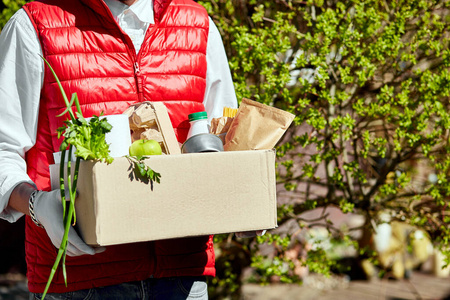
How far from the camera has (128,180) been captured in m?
1.33

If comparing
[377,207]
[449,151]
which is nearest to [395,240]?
[377,207]

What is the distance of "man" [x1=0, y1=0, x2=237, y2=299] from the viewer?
156cm

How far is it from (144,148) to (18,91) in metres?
0.48

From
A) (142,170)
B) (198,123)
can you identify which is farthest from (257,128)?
(142,170)

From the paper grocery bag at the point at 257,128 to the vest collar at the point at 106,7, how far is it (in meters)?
0.45

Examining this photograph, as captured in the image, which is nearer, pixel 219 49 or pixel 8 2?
pixel 219 49

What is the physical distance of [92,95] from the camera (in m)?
1.61

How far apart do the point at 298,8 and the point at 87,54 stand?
1593 millimetres

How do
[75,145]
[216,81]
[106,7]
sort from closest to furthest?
[75,145] → [106,7] → [216,81]

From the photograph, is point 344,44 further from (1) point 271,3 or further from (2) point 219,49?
(2) point 219,49

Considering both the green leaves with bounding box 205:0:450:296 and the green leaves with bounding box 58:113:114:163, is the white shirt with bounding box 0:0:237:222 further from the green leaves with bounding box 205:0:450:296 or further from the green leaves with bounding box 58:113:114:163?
the green leaves with bounding box 205:0:450:296

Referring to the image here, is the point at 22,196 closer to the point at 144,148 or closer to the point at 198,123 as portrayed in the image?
the point at 144,148

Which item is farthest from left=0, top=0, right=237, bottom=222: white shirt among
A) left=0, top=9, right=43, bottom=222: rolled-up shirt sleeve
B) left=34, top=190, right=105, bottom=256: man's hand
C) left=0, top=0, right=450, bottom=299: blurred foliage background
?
left=0, top=0, right=450, bottom=299: blurred foliage background

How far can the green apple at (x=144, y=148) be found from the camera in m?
1.37
